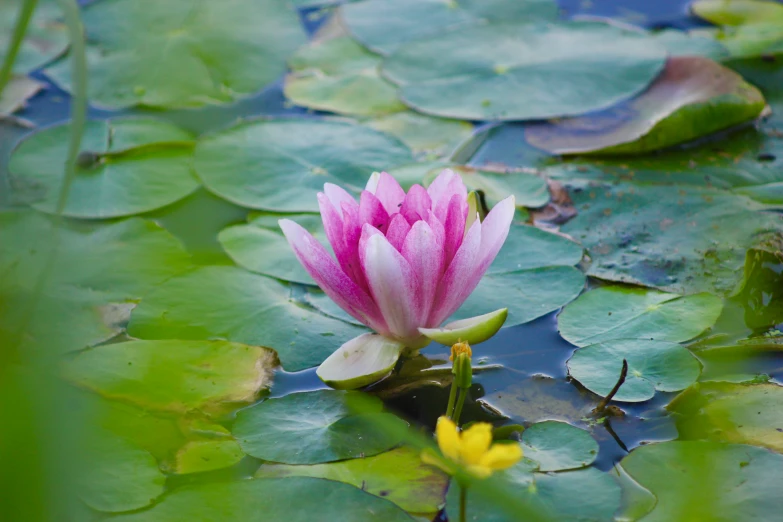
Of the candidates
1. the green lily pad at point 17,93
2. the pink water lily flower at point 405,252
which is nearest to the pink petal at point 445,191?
the pink water lily flower at point 405,252

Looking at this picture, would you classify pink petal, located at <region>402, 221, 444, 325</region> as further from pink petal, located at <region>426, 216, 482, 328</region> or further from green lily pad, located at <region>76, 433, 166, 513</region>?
green lily pad, located at <region>76, 433, 166, 513</region>

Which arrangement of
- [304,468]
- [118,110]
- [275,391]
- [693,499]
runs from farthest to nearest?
[118,110] < [275,391] < [304,468] < [693,499]

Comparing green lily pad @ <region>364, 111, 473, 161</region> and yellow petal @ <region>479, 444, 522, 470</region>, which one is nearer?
yellow petal @ <region>479, 444, 522, 470</region>

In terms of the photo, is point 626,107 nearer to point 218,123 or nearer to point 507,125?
point 507,125

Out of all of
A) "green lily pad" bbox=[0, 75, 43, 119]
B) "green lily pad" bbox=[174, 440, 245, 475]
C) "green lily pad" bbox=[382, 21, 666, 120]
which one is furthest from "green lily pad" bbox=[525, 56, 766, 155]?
"green lily pad" bbox=[0, 75, 43, 119]

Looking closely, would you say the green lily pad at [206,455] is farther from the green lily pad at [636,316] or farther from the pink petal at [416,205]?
the green lily pad at [636,316]

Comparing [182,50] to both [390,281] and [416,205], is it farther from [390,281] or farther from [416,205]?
[390,281]

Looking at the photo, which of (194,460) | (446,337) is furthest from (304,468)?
(446,337)
